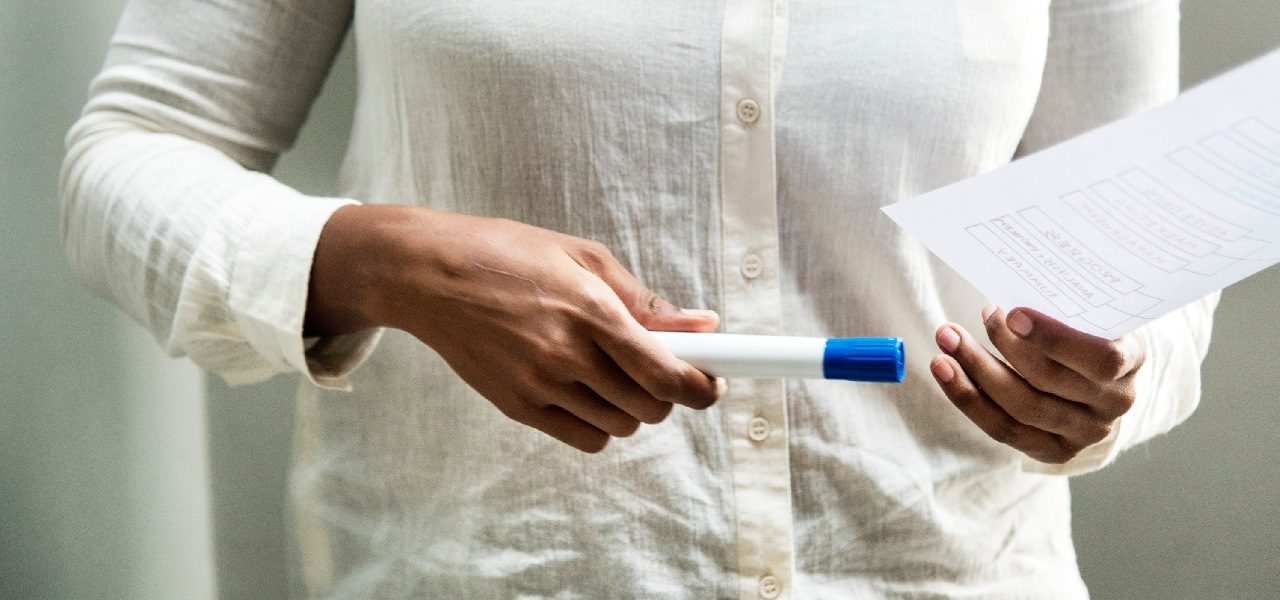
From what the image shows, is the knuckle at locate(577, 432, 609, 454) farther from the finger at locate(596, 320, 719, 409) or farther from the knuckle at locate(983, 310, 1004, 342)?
the knuckle at locate(983, 310, 1004, 342)

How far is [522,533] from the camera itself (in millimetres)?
541

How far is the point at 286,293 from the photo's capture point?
0.50 m

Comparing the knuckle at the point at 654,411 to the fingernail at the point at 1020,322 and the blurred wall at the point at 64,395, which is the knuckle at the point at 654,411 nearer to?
the fingernail at the point at 1020,322

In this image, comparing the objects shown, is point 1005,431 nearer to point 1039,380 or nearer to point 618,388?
point 1039,380

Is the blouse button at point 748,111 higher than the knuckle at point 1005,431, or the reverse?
the blouse button at point 748,111

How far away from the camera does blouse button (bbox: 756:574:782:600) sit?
531 millimetres

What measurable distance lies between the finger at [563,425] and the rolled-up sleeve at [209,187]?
115 mm

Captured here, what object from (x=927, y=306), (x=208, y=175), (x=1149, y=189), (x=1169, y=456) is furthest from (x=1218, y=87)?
(x=1169, y=456)

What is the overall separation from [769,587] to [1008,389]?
0.14 meters

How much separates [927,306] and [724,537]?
0.15 m

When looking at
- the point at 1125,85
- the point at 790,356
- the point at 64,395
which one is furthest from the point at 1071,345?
the point at 64,395

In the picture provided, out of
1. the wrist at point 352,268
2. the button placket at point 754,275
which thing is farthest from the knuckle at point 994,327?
the wrist at point 352,268

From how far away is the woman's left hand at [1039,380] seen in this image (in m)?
0.46

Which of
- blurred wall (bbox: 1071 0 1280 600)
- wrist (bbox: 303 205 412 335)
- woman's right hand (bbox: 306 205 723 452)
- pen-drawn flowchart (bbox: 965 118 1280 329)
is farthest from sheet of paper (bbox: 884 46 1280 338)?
blurred wall (bbox: 1071 0 1280 600)
